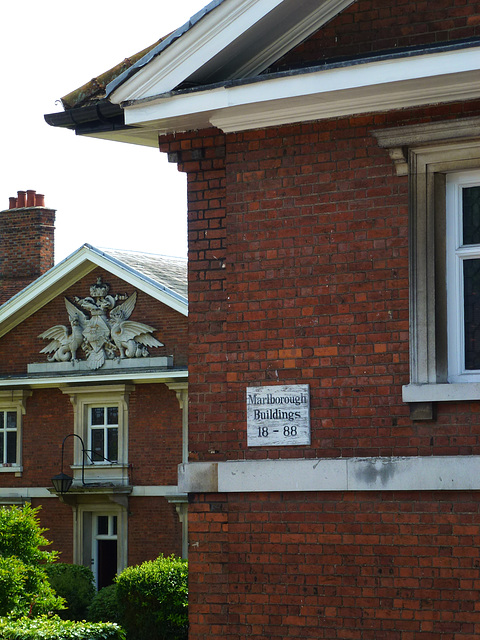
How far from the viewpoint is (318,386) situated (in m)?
7.67

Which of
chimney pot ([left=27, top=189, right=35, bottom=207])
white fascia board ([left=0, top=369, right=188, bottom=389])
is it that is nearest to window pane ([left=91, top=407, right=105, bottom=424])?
white fascia board ([left=0, top=369, right=188, bottom=389])

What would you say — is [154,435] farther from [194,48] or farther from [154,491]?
[194,48]

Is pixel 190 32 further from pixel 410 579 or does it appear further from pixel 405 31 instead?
pixel 410 579

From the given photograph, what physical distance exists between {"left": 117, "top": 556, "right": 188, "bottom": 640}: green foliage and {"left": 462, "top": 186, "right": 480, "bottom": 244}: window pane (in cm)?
1307

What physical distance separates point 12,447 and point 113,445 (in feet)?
10.4

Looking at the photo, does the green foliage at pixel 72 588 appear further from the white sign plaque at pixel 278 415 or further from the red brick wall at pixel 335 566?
the white sign plaque at pixel 278 415

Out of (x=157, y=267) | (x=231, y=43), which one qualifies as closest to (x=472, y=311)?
(x=231, y=43)

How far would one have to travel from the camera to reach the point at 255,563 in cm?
777

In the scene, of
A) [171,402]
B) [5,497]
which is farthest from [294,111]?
[5,497]

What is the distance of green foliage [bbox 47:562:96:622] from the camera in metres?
22.4

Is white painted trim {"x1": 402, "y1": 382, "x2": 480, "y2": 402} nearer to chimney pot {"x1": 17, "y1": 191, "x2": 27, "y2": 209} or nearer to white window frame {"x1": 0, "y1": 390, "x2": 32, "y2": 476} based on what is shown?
white window frame {"x1": 0, "y1": 390, "x2": 32, "y2": 476}

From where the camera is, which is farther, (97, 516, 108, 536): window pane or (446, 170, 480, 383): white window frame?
(97, 516, 108, 536): window pane

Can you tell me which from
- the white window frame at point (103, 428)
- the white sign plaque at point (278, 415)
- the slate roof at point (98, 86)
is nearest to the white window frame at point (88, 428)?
the white window frame at point (103, 428)

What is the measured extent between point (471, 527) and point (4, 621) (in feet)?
23.1
